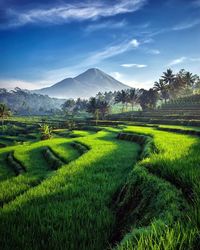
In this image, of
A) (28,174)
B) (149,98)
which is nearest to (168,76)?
(149,98)

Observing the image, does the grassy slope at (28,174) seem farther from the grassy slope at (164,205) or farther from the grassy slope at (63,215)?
the grassy slope at (164,205)

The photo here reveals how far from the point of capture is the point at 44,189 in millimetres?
7508

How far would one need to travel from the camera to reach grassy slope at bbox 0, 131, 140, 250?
4496 millimetres

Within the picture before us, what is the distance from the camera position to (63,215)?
5465 millimetres

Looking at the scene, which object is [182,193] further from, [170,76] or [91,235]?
[170,76]

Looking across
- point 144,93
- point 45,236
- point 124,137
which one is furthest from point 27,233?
point 144,93

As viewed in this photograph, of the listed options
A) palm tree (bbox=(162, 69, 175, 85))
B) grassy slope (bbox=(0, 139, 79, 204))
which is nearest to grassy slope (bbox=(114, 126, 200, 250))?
grassy slope (bbox=(0, 139, 79, 204))

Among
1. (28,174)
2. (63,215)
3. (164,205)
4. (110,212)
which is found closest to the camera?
(164,205)

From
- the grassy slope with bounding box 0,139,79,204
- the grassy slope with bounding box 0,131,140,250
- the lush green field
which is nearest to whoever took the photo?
the lush green field

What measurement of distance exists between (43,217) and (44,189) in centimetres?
212

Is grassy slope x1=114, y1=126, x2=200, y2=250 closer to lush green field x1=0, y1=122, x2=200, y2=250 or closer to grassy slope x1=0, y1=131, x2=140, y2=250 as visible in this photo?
lush green field x1=0, y1=122, x2=200, y2=250

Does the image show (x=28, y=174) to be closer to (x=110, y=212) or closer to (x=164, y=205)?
(x=110, y=212)

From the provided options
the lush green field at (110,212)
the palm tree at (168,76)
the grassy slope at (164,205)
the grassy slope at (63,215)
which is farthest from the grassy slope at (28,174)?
the palm tree at (168,76)

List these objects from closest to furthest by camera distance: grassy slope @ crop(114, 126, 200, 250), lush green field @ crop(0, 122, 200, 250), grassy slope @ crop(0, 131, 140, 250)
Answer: grassy slope @ crop(114, 126, 200, 250) < lush green field @ crop(0, 122, 200, 250) < grassy slope @ crop(0, 131, 140, 250)
